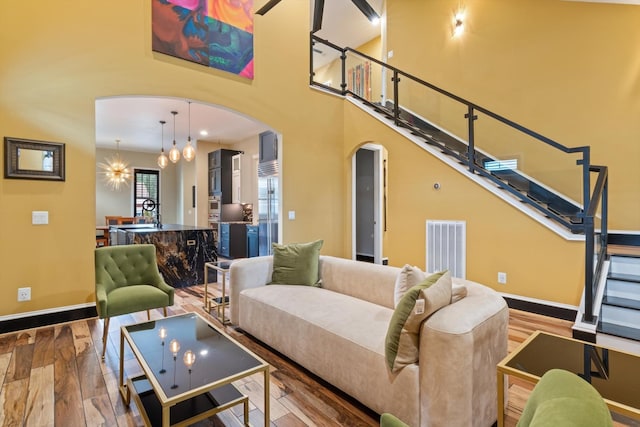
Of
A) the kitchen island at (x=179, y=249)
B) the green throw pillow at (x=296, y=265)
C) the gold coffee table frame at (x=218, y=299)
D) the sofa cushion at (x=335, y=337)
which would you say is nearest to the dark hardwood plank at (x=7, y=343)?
the gold coffee table frame at (x=218, y=299)

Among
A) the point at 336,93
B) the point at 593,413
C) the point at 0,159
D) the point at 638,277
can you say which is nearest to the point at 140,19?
the point at 0,159

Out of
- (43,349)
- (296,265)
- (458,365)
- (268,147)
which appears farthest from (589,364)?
(268,147)

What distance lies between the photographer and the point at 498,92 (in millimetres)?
5117

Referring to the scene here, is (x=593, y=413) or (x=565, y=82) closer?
(x=593, y=413)

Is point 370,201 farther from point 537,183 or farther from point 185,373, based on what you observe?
point 185,373

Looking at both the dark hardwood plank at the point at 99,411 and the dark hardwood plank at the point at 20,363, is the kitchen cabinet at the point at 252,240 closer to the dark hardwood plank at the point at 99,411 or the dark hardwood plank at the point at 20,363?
the dark hardwood plank at the point at 20,363

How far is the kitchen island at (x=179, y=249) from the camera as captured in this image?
4.86 metres

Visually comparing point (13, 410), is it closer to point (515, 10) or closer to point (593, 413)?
point (593, 413)

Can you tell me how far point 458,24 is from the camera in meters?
5.58

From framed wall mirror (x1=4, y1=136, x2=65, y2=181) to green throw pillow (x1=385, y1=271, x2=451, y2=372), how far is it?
369 cm

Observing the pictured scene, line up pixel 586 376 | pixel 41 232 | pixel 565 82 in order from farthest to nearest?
pixel 565 82 < pixel 41 232 < pixel 586 376

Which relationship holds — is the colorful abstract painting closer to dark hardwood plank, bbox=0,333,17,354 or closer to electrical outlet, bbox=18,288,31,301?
electrical outlet, bbox=18,288,31,301

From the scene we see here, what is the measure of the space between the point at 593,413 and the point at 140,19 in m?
4.92

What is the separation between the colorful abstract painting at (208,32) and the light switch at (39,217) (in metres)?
2.25
